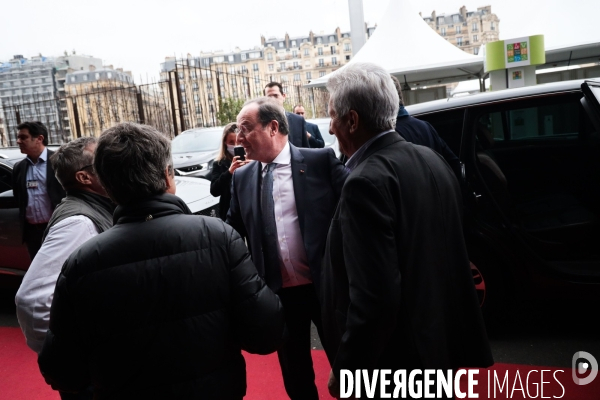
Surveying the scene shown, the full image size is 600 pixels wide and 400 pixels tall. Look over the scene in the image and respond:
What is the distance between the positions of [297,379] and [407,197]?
132 centimetres

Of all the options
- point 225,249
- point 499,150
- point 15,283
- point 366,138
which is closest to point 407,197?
point 366,138

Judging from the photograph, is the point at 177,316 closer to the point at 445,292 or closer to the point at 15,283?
the point at 445,292

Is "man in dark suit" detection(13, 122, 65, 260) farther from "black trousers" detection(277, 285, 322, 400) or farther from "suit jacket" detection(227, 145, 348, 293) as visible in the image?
"black trousers" detection(277, 285, 322, 400)

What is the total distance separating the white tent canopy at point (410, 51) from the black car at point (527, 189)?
8.13 meters

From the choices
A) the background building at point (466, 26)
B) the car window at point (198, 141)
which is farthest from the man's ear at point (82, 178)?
the background building at point (466, 26)

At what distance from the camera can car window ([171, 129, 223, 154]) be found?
38.1ft

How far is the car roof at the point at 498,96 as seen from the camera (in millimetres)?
3221

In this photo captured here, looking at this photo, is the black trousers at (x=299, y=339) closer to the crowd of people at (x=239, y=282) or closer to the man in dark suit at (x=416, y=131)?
the crowd of people at (x=239, y=282)

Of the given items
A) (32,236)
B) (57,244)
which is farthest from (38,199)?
(57,244)

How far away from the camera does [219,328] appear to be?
1574 mm

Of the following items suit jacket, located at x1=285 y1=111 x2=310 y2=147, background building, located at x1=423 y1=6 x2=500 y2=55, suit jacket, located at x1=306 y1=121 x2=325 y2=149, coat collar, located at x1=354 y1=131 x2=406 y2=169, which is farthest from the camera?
background building, located at x1=423 y1=6 x2=500 y2=55

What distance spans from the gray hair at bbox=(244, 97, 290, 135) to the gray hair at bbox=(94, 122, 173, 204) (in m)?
0.90

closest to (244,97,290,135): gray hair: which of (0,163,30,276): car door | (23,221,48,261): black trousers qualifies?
(23,221,48,261): black trousers

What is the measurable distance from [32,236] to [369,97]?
396 centimetres
